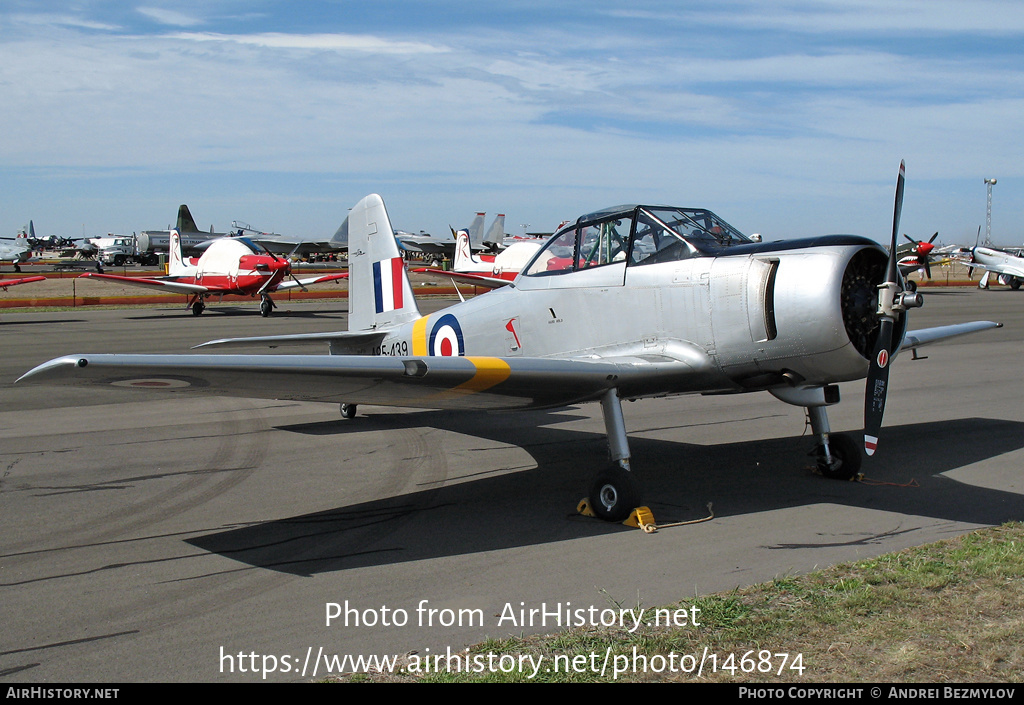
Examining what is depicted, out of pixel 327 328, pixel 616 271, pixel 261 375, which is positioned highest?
pixel 616 271

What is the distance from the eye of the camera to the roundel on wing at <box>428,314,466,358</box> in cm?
843

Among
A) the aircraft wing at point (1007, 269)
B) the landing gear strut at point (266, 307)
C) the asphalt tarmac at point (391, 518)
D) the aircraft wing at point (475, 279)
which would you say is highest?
the aircraft wing at point (1007, 269)

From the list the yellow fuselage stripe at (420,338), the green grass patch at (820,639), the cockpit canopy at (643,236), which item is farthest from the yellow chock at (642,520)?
the yellow fuselage stripe at (420,338)

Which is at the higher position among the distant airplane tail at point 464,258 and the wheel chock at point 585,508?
the distant airplane tail at point 464,258

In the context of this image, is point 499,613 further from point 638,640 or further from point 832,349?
point 832,349

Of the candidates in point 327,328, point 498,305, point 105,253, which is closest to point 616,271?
point 498,305

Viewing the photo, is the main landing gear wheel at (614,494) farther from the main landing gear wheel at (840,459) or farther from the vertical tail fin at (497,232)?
the vertical tail fin at (497,232)

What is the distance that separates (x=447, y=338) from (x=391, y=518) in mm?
2751

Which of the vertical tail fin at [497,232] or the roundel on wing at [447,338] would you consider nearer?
the roundel on wing at [447,338]

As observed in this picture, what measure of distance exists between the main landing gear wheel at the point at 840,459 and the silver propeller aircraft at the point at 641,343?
13 mm

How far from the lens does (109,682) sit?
3643 mm

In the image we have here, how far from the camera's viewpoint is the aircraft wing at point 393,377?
4.77 meters

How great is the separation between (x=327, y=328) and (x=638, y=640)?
2140 centimetres

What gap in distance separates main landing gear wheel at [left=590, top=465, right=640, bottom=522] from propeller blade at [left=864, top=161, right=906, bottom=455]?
1626 mm
